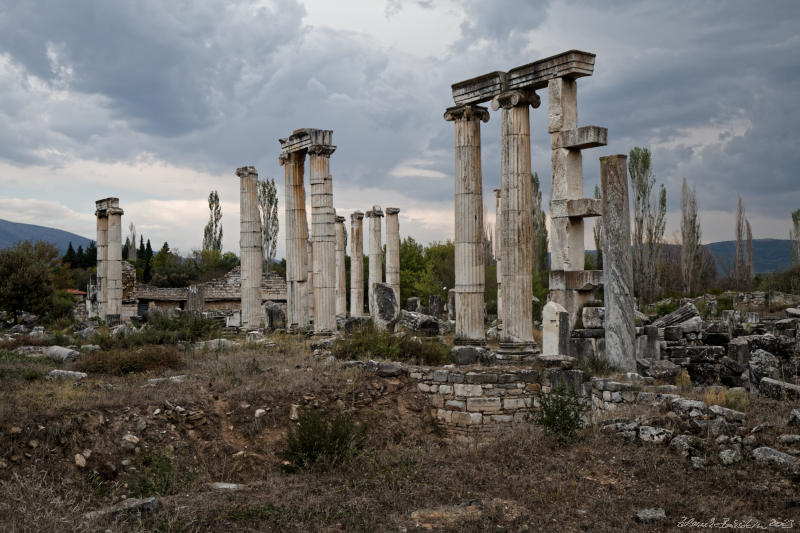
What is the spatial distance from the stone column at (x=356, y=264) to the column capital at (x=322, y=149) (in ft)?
A: 46.0

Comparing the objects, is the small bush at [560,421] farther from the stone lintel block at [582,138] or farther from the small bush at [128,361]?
the small bush at [128,361]

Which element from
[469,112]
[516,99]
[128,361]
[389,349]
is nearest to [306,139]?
[469,112]

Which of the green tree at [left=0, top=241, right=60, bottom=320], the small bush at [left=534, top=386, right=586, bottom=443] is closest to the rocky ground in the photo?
the small bush at [left=534, top=386, right=586, bottom=443]

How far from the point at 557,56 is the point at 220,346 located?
11.4 meters

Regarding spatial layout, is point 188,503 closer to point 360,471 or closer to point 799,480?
point 360,471

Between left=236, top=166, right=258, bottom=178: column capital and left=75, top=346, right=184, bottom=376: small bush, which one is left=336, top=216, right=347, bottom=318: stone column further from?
left=75, top=346, right=184, bottom=376: small bush

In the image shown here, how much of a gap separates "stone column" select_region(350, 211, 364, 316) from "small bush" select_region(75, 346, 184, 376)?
66.6 feet

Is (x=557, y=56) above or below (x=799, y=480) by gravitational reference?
above

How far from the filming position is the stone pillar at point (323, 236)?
856 inches

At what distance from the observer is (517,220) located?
15930 mm

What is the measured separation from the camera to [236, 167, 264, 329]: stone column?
81.9 ft

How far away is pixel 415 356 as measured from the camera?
15.1 metres

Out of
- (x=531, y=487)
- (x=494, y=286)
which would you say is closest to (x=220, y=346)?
(x=531, y=487)

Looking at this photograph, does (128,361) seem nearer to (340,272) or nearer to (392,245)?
(392,245)
